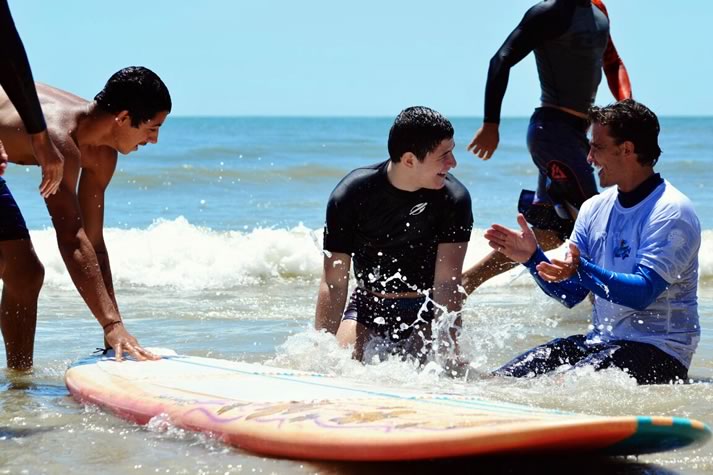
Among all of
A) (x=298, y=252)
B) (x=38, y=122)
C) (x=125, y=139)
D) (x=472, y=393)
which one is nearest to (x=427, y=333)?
(x=472, y=393)

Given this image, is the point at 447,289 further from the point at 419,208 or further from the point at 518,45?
the point at 518,45

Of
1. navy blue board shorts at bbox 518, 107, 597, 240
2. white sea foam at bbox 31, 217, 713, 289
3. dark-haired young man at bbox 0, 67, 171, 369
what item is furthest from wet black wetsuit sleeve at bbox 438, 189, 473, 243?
white sea foam at bbox 31, 217, 713, 289

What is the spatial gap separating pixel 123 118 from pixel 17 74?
0.80 m

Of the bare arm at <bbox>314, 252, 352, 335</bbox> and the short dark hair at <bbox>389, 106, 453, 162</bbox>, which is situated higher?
the short dark hair at <bbox>389, 106, 453, 162</bbox>

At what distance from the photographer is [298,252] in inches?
400

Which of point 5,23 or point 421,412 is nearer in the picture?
point 421,412

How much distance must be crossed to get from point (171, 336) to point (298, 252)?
151 inches

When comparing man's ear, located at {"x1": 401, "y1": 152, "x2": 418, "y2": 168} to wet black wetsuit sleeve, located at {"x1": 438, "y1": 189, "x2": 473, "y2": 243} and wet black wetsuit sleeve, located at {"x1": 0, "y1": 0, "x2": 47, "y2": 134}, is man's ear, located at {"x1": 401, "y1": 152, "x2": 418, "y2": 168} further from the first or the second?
wet black wetsuit sleeve, located at {"x1": 0, "y1": 0, "x2": 47, "y2": 134}

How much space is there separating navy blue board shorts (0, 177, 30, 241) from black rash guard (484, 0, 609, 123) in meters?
2.36

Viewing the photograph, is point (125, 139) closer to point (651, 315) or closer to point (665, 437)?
point (651, 315)

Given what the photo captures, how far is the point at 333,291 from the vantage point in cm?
499

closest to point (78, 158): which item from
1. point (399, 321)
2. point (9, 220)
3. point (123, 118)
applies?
point (123, 118)

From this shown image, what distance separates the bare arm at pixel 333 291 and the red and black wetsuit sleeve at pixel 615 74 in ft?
6.80

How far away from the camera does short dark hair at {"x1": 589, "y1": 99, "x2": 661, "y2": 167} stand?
4.38 metres
